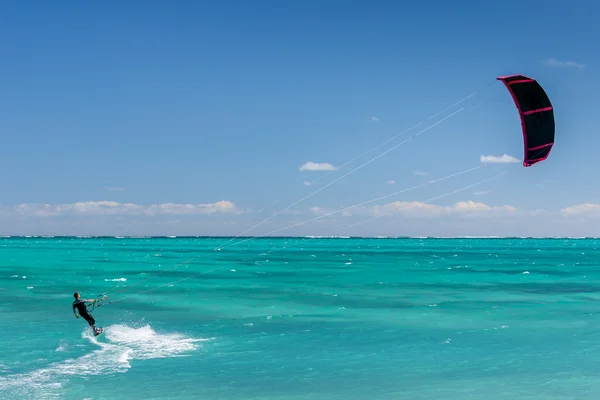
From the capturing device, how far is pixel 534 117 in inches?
814

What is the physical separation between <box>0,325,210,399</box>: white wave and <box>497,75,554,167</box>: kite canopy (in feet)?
47.0

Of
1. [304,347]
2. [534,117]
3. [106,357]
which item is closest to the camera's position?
[534,117]

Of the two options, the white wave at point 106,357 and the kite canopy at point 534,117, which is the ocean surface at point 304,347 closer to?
the white wave at point 106,357

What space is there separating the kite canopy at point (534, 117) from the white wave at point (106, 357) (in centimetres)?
1433

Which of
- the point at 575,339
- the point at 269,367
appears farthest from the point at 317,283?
the point at 269,367

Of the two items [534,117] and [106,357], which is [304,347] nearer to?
[106,357]

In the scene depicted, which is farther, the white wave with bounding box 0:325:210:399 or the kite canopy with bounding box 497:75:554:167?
the kite canopy with bounding box 497:75:554:167

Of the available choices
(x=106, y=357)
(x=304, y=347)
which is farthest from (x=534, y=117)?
(x=106, y=357)

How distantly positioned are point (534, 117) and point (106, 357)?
56.3 feet

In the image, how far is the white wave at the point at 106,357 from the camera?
1836 centimetres

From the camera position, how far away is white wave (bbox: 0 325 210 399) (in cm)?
1836

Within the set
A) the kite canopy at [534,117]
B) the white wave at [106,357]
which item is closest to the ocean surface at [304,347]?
the white wave at [106,357]

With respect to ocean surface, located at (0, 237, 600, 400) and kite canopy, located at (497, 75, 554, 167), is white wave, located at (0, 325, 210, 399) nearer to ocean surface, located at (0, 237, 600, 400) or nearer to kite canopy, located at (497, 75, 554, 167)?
ocean surface, located at (0, 237, 600, 400)

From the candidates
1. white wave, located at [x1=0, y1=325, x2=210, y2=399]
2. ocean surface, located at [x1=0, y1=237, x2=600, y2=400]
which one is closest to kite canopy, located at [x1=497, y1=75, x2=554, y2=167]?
ocean surface, located at [x1=0, y1=237, x2=600, y2=400]
